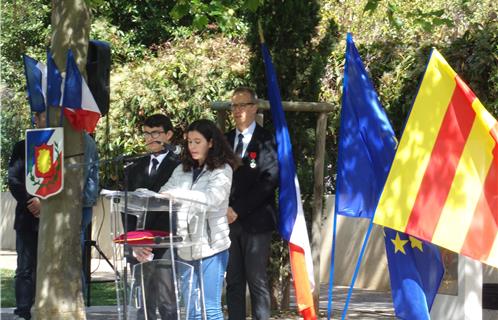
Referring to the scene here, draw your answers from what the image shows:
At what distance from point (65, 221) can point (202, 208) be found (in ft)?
7.00

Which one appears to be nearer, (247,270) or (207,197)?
(207,197)

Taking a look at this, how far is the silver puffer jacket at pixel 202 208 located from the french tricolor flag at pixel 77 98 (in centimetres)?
134

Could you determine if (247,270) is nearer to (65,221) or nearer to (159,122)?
(159,122)

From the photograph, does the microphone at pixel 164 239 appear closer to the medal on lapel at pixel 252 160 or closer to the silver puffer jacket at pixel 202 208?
the silver puffer jacket at pixel 202 208

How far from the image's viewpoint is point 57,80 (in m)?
9.33

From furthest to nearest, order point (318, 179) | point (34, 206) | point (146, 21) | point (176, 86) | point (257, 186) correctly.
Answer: point (146, 21) → point (176, 86) → point (318, 179) → point (34, 206) → point (257, 186)

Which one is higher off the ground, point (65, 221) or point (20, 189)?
point (20, 189)

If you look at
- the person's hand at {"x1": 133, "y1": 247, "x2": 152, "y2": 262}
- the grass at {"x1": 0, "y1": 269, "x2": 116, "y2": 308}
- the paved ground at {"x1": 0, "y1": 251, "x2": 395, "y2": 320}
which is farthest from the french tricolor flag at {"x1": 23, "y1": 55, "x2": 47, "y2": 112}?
the grass at {"x1": 0, "y1": 269, "x2": 116, "y2": 308}

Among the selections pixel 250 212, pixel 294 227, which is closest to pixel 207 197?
pixel 250 212

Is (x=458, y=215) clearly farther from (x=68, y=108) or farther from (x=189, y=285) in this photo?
(x=68, y=108)

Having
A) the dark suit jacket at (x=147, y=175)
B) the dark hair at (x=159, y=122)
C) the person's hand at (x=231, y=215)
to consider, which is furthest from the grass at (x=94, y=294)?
the person's hand at (x=231, y=215)

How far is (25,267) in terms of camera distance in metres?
10.3

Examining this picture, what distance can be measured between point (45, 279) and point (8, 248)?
17547mm

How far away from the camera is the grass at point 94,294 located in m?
13.6
